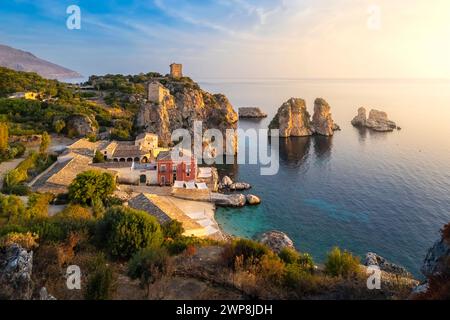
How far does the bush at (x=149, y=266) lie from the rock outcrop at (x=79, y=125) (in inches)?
1417

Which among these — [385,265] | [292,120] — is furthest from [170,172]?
[292,120]

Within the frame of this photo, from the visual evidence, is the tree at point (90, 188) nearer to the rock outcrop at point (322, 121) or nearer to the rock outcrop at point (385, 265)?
the rock outcrop at point (385, 265)

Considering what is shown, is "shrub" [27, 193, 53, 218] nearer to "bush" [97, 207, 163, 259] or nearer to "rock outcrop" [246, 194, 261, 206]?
"bush" [97, 207, 163, 259]

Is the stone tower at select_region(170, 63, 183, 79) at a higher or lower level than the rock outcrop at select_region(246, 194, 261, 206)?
higher

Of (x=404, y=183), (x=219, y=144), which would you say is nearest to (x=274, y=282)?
(x=404, y=183)

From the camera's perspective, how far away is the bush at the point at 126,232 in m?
10.5

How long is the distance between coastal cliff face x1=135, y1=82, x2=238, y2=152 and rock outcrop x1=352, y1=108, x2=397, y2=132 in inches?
1442

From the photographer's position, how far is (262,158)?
49938mm

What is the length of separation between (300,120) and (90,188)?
53.6m

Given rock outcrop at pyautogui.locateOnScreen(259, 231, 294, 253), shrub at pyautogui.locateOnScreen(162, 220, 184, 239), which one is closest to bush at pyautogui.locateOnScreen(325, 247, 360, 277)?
shrub at pyautogui.locateOnScreen(162, 220, 184, 239)

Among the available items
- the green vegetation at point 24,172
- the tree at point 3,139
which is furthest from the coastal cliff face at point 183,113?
the tree at point 3,139

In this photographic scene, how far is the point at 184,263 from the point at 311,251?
15317mm

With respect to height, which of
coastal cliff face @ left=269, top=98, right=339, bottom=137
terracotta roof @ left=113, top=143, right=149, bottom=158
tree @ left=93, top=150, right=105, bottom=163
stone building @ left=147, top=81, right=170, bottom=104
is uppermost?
stone building @ left=147, top=81, right=170, bottom=104

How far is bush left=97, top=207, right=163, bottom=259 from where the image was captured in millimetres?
10523
